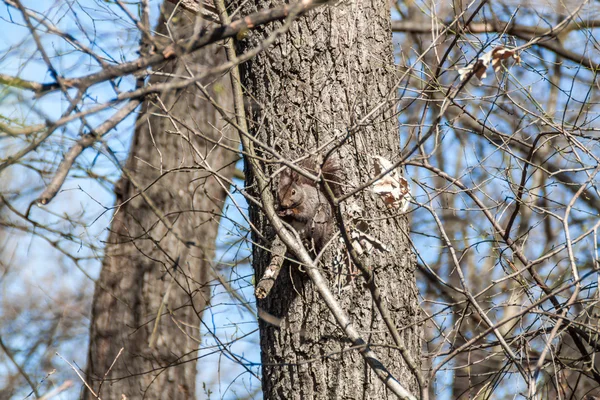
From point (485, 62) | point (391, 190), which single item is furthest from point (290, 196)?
point (485, 62)

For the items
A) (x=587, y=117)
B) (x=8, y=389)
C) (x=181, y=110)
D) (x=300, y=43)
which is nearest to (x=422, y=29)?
(x=181, y=110)

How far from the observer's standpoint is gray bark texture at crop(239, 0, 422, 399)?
7.55ft

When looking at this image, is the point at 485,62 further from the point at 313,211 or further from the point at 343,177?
the point at 313,211

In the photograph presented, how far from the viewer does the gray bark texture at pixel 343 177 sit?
7.55 ft

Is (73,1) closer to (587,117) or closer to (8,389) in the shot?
(587,117)

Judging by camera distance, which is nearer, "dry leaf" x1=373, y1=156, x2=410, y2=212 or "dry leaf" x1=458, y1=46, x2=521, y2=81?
"dry leaf" x1=458, y1=46, x2=521, y2=81

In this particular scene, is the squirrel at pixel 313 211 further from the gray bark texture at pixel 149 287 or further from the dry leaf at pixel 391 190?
the gray bark texture at pixel 149 287

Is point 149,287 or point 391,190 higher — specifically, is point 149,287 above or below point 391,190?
above

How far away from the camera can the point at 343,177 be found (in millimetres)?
2404

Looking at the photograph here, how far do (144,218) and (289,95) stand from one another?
7.88 feet

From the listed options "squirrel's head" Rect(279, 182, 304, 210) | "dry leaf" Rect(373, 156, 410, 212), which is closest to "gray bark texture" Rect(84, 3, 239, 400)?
"squirrel's head" Rect(279, 182, 304, 210)

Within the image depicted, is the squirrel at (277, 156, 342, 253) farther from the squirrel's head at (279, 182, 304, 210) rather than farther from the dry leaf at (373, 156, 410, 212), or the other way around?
the dry leaf at (373, 156, 410, 212)

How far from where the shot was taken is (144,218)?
455 centimetres

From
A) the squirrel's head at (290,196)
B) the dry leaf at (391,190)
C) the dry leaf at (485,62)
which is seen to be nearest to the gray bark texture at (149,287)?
the squirrel's head at (290,196)
